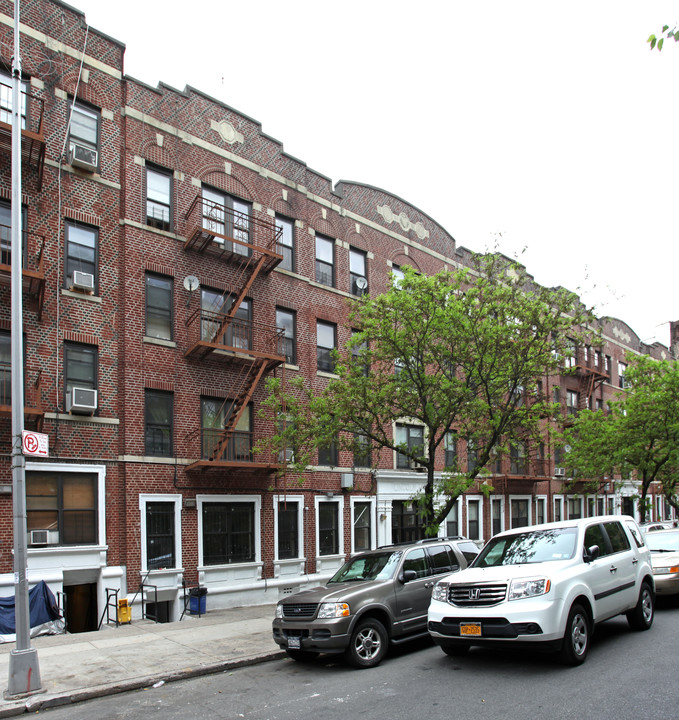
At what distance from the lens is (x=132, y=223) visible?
55.9 feet

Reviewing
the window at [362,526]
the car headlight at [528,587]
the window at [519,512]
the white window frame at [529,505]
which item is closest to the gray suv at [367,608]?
the car headlight at [528,587]

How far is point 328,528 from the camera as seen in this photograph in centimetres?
2091

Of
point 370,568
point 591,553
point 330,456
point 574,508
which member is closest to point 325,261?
point 330,456

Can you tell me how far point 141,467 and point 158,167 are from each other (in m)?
7.90

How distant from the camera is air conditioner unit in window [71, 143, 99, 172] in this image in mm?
15898

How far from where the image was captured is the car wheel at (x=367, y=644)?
373 inches

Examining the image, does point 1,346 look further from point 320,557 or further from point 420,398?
point 320,557

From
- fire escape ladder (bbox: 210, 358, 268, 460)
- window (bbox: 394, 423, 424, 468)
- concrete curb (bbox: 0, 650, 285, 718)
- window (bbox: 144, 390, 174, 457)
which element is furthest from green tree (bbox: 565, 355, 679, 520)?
concrete curb (bbox: 0, 650, 285, 718)

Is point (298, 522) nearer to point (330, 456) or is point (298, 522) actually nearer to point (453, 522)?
point (330, 456)

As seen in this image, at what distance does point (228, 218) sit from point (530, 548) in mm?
13357

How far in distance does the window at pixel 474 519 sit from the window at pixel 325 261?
11.3 metres

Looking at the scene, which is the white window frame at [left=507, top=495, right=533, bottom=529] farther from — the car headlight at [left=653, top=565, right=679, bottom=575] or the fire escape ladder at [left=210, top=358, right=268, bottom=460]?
the car headlight at [left=653, top=565, right=679, bottom=575]

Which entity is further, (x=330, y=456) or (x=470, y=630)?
(x=330, y=456)

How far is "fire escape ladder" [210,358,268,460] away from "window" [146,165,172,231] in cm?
439
